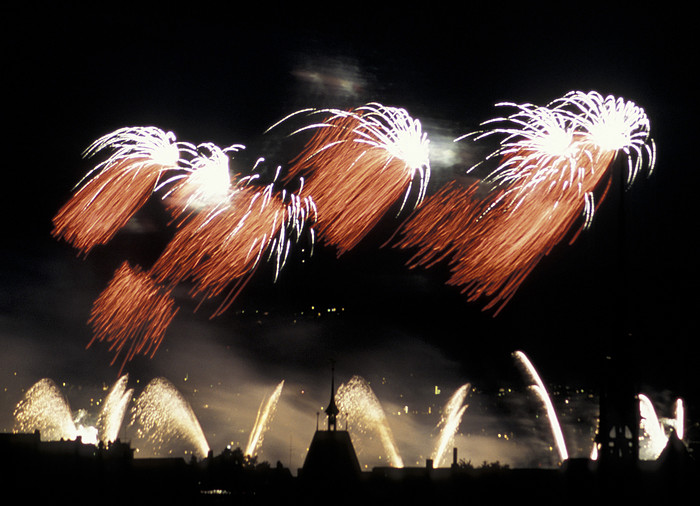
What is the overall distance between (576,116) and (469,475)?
95.6ft

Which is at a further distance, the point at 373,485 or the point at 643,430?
the point at 643,430

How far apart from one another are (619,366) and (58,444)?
135ft

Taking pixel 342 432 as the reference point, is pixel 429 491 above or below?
below

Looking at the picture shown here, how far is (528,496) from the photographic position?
53.2 m

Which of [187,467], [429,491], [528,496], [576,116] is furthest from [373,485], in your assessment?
[576,116]

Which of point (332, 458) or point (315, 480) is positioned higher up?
point (332, 458)

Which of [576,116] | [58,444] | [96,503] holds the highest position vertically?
[576,116]

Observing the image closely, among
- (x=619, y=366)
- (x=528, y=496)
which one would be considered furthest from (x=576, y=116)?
(x=528, y=496)

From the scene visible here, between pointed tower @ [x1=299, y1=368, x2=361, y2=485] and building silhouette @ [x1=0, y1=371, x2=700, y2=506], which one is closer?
building silhouette @ [x1=0, y1=371, x2=700, y2=506]

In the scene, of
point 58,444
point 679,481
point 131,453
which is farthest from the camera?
point 131,453

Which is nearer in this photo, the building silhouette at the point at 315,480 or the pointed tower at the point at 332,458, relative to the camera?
the building silhouette at the point at 315,480

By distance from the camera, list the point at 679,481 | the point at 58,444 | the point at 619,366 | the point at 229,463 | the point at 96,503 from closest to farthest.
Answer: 1. the point at 619,366
2. the point at 679,481
3. the point at 96,503
4. the point at 58,444
5. the point at 229,463

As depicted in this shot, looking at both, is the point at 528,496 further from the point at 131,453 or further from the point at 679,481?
the point at 131,453

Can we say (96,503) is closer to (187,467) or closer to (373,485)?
(187,467)
